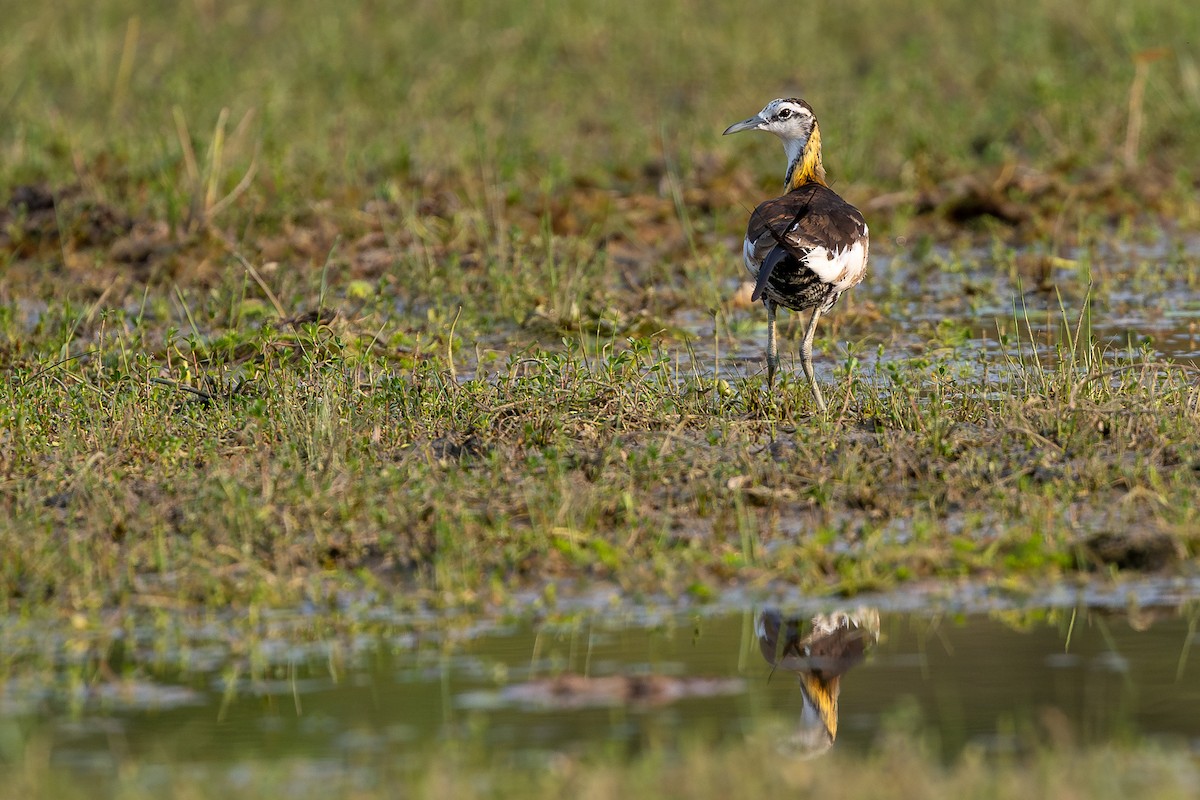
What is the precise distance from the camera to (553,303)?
31.0ft

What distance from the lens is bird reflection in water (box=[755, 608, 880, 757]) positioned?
4.78 meters

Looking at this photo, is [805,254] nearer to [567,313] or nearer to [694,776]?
[567,313]

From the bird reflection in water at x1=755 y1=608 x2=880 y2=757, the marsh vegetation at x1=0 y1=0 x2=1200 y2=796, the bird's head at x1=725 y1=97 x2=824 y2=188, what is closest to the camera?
the bird reflection in water at x1=755 y1=608 x2=880 y2=757

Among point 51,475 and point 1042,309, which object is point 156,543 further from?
point 1042,309

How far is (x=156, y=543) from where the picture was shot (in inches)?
230

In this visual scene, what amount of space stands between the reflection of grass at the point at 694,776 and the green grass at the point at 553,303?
128cm

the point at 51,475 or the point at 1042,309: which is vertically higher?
the point at 1042,309

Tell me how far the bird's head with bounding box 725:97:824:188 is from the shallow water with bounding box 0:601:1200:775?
363 centimetres

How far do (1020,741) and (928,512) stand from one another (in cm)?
186

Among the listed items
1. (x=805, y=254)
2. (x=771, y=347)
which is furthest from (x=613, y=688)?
(x=771, y=347)

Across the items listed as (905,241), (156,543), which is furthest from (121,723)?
(905,241)

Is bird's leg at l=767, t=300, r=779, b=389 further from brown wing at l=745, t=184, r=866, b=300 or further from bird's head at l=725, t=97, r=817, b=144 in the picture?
bird's head at l=725, t=97, r=817, b=144

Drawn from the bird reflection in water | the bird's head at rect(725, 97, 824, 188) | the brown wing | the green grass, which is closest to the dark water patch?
the bird reflection in water

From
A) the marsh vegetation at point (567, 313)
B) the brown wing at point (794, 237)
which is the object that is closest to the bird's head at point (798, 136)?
the brown wing at point (794, 237)
